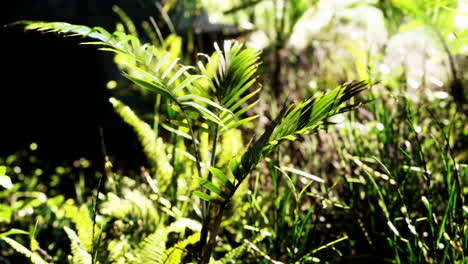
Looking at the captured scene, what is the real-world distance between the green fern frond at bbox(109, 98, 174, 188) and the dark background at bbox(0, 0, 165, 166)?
1.63 metres

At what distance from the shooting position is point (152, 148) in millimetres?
1522

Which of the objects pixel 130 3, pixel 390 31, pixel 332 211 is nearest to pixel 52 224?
pixel 332 211

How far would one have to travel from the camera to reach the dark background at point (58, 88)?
10.5 ft

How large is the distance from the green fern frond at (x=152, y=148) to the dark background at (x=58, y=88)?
1635mm

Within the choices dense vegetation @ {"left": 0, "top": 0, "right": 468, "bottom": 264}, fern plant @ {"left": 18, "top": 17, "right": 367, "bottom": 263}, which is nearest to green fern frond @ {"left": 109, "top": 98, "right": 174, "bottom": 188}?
dense vegetation @ {"left": 0, "top": 0, "right": 468, "bottom": 264}

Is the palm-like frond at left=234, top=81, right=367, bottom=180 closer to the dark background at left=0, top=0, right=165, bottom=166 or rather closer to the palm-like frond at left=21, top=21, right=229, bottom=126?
the palm-like frond at left=21, top=21, right=229, bottom=126

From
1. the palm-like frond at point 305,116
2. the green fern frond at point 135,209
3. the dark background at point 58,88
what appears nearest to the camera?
the palm-like frond at point 305,116

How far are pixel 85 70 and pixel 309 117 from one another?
9.47 ft

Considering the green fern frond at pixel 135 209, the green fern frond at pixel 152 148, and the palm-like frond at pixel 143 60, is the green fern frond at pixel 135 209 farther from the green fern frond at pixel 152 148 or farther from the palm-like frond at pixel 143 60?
the palm-like frond at pixel 143 60

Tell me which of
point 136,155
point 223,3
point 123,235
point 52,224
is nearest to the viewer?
point 123,235

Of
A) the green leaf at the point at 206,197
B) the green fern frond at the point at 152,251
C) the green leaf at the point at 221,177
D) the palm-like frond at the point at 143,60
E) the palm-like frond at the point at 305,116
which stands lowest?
the green fern frond at the point at 152,251

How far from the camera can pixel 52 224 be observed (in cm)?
216

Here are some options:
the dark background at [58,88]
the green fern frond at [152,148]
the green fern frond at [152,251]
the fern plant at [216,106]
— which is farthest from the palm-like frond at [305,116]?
the dark background at [58,88]

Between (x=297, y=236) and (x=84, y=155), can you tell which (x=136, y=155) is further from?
(x=297, y=236)
